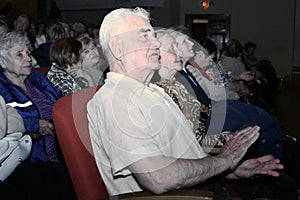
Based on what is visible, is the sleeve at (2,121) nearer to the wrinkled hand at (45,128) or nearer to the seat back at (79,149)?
the wrinkled hand at (45,128)

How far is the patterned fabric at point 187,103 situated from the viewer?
261cm

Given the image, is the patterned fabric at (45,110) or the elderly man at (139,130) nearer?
the elderly man at (139,130)

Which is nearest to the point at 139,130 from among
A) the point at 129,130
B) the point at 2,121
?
the point at 129,130

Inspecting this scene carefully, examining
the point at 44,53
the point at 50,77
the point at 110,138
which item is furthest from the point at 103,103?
the point at 44,53

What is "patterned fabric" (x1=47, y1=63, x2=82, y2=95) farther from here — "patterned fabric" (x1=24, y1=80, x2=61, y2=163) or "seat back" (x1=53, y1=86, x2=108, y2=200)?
"seat back" (x1=53, y1=86, x2=108, y2=200)

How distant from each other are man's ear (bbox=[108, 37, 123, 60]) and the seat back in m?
0.26

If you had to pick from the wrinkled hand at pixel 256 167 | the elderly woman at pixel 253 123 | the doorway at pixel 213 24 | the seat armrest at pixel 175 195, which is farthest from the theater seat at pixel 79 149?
the doorway at pixel 213 24

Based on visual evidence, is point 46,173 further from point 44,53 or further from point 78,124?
point 44,53

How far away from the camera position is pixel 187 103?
107 inches

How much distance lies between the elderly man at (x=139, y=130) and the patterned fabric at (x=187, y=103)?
466 millimetres

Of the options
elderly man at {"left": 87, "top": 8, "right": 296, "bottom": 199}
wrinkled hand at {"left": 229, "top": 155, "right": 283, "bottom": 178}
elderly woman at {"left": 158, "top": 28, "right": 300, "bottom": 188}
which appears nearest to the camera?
elderly man at {"left": 87, "top": 8, "right": 296, "bottom": 199}

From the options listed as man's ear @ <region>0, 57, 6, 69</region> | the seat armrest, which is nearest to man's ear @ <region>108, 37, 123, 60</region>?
the seat armrest

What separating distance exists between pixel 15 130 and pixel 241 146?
140 centimetres

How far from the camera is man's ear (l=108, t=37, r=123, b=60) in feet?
6.51
